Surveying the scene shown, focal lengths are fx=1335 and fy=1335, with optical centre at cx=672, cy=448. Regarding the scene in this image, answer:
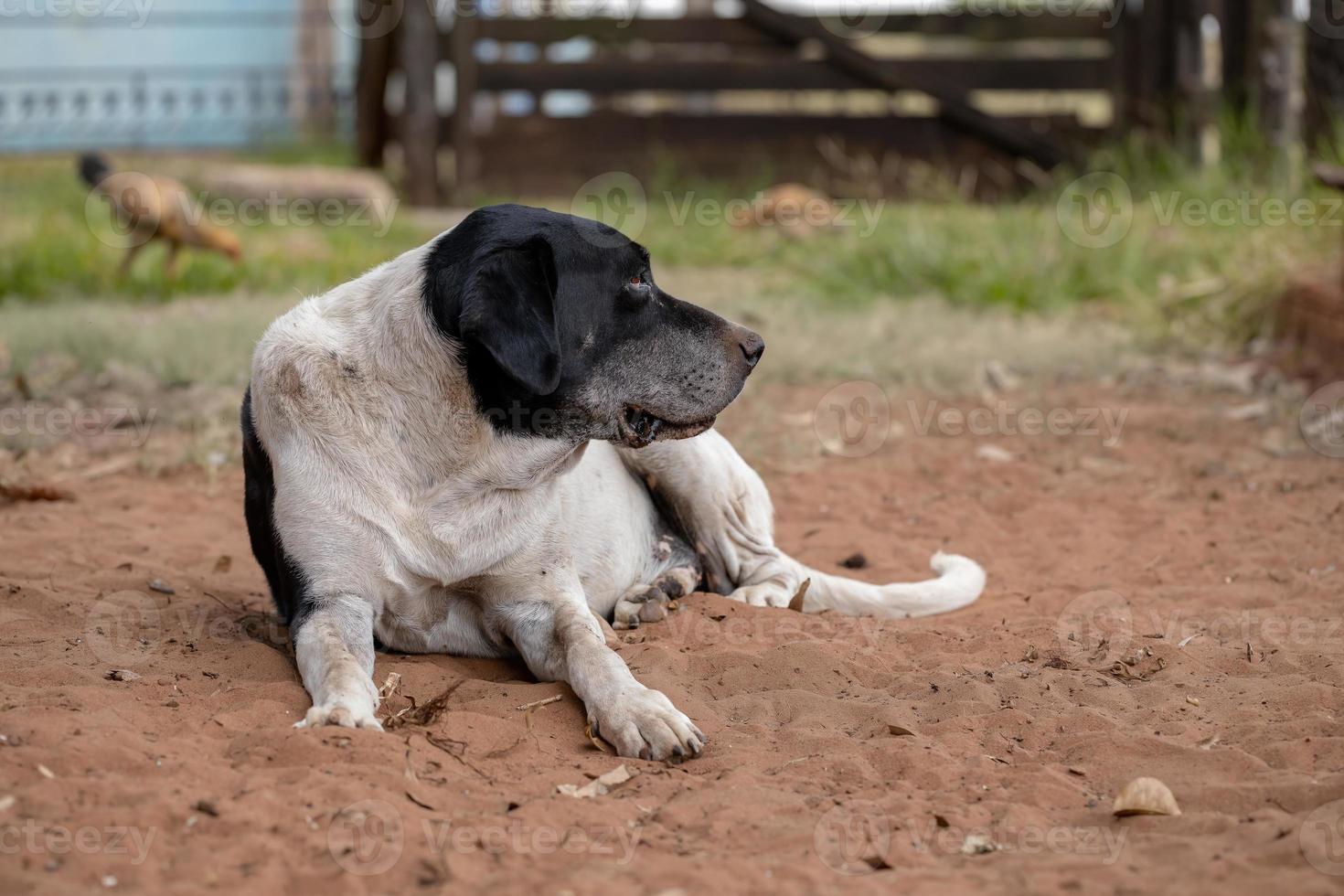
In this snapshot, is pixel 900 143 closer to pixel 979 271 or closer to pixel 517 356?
pixel 979 271

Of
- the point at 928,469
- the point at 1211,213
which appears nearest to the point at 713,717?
the point at 928,469

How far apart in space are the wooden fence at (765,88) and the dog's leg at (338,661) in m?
9.74

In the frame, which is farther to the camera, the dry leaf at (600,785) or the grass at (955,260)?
the grass at (955,260)

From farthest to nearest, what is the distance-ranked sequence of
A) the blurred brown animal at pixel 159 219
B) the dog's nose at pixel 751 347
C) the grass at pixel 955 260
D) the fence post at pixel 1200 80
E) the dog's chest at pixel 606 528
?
1. the fence post at pixel 1200 80
2. the blurred brown animal at pixel 159 219
3. the grass at pixel 955 260
4. the dog's chest at pixel 606 528
5. the dog's nose at pixel 751 347

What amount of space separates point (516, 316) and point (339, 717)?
3.20 feet

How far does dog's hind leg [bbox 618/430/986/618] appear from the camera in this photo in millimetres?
4160

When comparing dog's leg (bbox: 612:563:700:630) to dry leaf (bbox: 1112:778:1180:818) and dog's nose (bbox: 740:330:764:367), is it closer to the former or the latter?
dog's nose (bbox: 740:330:764:367)

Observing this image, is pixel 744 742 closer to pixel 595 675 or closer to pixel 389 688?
pixel 595 675

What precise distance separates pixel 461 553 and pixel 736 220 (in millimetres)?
8142

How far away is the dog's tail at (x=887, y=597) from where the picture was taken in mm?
4152

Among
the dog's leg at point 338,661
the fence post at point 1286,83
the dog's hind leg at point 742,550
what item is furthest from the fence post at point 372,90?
the dog's leg at point 338,661

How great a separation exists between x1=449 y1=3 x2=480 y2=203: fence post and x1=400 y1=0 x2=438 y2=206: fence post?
0.19 metres

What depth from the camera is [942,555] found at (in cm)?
447

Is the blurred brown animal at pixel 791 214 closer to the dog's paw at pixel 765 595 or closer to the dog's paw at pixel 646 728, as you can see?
the dog's paw at pixel 765 595
